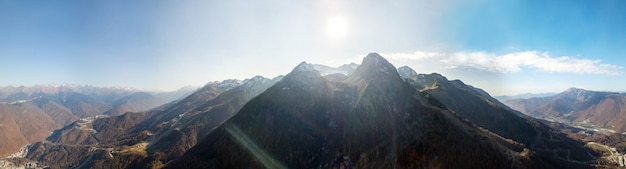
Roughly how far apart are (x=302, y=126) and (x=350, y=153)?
145 ft

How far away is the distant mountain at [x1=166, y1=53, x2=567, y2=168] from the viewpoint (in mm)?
124812

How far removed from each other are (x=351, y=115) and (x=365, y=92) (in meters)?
18.2

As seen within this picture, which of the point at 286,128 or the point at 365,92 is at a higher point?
the point at 365,92

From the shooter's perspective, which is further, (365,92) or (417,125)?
(365,92)

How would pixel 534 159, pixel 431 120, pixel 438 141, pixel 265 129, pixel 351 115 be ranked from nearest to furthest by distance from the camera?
pixel 534 159 < pixel 438 141 < pixel 431 120 < pixel 351 115 < pixel 265 129

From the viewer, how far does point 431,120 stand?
142 meters

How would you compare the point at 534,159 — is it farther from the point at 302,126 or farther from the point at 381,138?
the point at 302,126

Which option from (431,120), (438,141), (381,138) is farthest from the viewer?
(381,138)

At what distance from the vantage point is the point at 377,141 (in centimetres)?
15700

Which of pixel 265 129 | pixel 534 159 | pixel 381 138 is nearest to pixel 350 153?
pixel 381 138

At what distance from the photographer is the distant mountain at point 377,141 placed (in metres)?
125

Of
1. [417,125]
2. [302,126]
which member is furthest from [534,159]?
[302,126]

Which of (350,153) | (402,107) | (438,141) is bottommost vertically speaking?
(350,153)

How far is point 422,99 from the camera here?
172 metres
